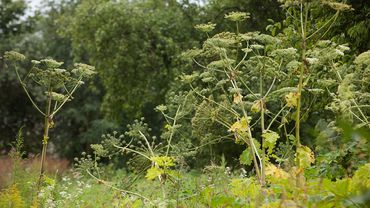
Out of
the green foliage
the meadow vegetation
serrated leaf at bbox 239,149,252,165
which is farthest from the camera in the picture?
the green foliage

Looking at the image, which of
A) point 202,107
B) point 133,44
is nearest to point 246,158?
point 202,107

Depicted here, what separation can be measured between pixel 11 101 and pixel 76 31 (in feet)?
22.8

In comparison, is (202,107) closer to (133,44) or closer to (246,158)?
(246,158)

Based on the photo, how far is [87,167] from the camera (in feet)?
15.0

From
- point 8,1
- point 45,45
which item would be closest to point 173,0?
point 8,1

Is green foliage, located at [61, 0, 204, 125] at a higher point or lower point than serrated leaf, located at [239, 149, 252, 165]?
lower

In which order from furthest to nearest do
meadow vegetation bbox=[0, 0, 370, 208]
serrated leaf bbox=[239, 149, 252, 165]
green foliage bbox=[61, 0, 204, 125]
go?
green foliage bbox=[61, 0, 204, 125]
serrated leaf bbox=[239, 149, 252, 165]
meadow vegetation bbox=[0, 0, 370, 208]

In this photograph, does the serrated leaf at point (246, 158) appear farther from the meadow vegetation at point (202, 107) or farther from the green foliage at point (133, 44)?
the green foliage at point (133, 44)

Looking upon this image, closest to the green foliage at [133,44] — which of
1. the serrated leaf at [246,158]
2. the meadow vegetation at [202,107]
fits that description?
the meadow vegetation at [202,107]

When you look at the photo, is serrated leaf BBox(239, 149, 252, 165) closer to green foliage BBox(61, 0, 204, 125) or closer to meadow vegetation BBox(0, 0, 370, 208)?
meadow vegetation BBox(0, 0, 370, 208)

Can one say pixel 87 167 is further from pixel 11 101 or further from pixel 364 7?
pixel 11 101

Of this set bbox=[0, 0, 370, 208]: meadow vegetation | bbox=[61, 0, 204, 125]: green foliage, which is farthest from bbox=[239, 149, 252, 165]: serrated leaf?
bbox=[61, 0, 204, 125]: green foliage

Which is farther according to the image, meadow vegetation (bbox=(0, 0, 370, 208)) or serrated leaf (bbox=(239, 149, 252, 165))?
serrated leaf (bbox=(239, 149, 252, 165))

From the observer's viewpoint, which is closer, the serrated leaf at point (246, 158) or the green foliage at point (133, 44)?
the serrated leaf at point (246, 158)
